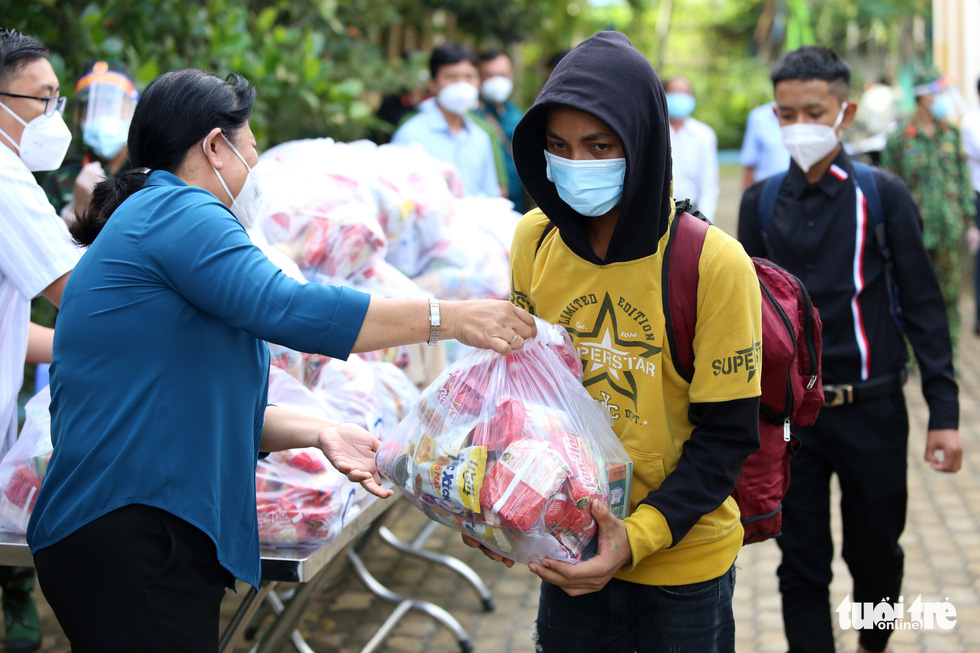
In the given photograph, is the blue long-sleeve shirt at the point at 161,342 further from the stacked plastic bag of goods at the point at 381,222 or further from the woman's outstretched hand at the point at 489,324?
the stacked plastic bag of goods at the point at 381,222

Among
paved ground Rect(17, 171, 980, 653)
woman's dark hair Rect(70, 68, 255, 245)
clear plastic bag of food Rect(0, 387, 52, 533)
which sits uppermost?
woman's dark hair Rect(70, 68, 255, 245)

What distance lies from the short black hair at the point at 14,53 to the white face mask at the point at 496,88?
4840 millimetres

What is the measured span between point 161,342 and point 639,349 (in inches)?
36.2

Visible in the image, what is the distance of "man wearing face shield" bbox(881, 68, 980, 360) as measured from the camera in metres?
6.40

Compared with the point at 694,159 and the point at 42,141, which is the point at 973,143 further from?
the point at 42,141

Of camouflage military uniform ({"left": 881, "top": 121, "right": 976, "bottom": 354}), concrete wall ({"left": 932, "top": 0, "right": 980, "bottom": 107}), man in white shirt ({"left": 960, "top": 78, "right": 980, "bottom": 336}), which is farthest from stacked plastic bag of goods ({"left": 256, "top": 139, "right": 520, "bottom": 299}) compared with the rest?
concrete wall ({"left": 932, "top": 0, "right": 980, "bottom": 107})

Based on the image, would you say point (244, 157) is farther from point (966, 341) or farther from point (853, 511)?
point (966, 341)

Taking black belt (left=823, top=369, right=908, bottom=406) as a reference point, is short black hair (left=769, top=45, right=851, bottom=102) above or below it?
above

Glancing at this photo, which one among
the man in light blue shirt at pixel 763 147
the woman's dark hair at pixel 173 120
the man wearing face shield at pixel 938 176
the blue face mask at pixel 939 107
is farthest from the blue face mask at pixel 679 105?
the woman's dark hair at pixel 173 120

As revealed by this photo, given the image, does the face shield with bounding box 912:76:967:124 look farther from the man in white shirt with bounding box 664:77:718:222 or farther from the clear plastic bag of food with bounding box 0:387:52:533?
the clear plastic bag of food with bounding box 0:387:52:533

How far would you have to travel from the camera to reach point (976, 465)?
5488mm

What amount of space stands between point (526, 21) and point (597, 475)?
8614mm

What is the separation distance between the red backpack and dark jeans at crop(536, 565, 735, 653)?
18 centimetres

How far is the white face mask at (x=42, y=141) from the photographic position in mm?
2648
